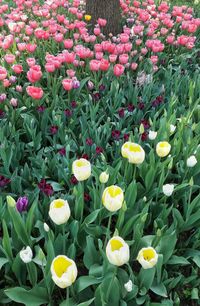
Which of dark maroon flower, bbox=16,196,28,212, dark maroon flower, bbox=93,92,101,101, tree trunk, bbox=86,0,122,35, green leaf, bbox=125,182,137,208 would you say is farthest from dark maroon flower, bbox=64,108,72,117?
tree trunk, bbox=86,0,122,35

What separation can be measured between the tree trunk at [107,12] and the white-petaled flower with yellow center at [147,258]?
358 cm

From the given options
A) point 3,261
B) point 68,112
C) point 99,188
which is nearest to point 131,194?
point 99,188

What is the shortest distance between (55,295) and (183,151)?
1.14 meters

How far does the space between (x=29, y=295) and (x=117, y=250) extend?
544mm

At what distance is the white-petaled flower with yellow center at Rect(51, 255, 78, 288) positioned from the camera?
4.16 ft

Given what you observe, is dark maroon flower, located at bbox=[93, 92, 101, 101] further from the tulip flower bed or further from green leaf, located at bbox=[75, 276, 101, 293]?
green leaf, located at bbox=[75, 276, 101, 293]

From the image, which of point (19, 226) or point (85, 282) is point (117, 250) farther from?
point (19, 226)

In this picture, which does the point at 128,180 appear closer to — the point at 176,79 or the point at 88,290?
the point at 88,290

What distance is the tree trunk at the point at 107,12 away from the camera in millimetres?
4422

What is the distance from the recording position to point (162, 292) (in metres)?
1.73

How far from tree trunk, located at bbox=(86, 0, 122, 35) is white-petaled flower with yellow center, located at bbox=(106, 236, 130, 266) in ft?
11.9

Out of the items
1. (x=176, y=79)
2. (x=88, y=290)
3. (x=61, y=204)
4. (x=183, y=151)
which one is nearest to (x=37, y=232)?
(x=88, y=290)

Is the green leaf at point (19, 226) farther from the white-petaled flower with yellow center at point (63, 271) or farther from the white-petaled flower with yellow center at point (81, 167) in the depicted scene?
the white-petaled flower with yellow center at point (63, 271)

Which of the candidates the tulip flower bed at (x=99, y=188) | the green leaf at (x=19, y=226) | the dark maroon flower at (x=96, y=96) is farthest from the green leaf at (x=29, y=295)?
the dark maroon flower at (x=96, y=96)
